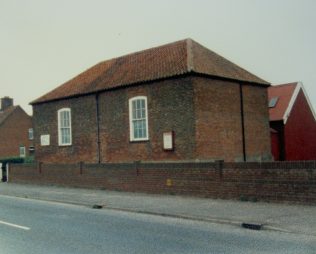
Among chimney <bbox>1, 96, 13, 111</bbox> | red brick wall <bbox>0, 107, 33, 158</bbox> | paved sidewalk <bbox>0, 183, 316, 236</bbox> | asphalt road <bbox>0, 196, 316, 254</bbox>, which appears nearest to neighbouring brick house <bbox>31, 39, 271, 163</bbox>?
paved sidewalk <bbox>0, 183, 316, 236</bbox>

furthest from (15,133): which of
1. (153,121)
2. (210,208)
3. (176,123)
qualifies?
(210,208)

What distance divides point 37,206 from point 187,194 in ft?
19.5

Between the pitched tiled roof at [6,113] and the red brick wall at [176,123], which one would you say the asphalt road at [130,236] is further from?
the pitched tiled roof at [6,113]

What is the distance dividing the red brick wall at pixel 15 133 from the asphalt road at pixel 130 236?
140ft

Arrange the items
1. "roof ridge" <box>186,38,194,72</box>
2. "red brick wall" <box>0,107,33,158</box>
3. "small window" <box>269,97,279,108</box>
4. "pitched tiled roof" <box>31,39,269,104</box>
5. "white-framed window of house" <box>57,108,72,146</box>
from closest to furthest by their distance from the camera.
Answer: "roof ridge" <box>186,38,194,72</box>, "pitched tiled roof" <box>31,39,269,104</box>, "white-framed window of house" <box>57,108,72,146</box>, "small window" <box>269,97,279,108</box>, "red brick wall" <box>0,107,33,158</box>

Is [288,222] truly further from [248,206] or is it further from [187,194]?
[187,194]

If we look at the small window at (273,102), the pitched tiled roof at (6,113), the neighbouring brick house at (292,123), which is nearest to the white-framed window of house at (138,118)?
the neighbouring brick house at (292,123)

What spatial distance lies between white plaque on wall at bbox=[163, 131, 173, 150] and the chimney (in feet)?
143

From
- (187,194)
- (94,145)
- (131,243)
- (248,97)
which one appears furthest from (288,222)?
(94,145)

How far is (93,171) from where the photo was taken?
835 inches

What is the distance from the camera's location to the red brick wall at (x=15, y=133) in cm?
5275

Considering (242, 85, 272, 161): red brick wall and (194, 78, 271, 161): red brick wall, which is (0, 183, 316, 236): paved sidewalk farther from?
(242, 85, 272, 161): red brick wall

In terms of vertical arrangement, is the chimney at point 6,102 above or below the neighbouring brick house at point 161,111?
above

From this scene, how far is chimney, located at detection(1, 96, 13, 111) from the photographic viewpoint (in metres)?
58.2
